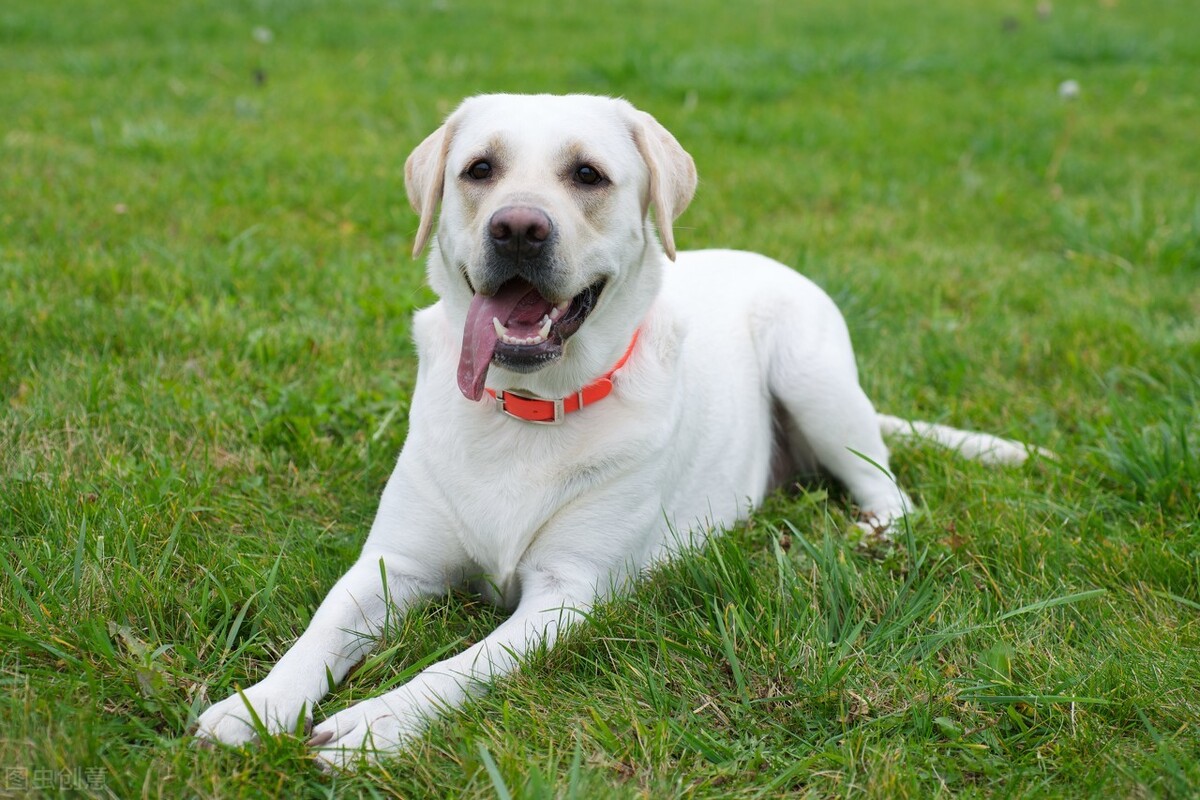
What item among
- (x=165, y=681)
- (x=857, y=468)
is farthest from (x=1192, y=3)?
(x=165, y=681)

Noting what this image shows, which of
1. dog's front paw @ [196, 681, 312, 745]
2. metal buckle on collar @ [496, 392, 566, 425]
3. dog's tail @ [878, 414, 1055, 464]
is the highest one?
metal buckle on collar @ [496, 392, 566, 425]

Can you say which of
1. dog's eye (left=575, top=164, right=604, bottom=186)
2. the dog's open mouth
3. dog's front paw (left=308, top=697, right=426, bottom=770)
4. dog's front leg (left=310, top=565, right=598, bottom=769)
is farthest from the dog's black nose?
dog's front paw (left=308, top=697, right=426, bottom=770)

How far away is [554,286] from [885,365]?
215 centimetres

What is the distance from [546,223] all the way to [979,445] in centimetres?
181

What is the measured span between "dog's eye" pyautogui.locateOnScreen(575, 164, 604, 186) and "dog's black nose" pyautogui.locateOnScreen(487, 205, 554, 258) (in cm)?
28

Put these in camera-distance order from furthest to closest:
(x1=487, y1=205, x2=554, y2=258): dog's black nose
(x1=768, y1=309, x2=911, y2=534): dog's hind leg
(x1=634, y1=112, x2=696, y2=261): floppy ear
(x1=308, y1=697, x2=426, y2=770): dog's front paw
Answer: (x1=768, y1=309, x2=911, y2=534): dog's hind leg < (x1=634, y1=112, x2=696, y2=261): floppy ear < (x1=487, y1=205, x2=554, y2=258): dog's black nose < (x1=308, y1=697, x2=426, y2=770): dog's front paw

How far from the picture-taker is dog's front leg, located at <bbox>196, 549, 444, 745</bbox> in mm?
2086

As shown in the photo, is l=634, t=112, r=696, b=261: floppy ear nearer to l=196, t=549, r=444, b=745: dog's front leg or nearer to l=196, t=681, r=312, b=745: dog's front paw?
l=196, t=549, r=444, b=745: dog's front leg

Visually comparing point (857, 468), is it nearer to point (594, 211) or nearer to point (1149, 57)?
point (594, 211)

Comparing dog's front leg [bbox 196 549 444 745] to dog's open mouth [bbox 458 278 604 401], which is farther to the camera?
dog's open mouth [bbox 458 278 604 401]

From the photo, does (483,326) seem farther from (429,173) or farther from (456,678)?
(456,678)

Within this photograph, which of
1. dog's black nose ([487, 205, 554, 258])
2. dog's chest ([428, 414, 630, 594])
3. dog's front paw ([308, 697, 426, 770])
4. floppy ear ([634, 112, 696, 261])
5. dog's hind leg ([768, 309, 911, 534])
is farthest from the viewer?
dog's hind leg ([768, 309, 911, 534])

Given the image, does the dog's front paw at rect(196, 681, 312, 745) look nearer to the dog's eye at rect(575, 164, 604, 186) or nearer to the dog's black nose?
the dog's black nose

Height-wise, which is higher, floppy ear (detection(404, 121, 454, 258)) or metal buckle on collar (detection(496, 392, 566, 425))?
floppy ear (detection(404, 121, 454, 258))
